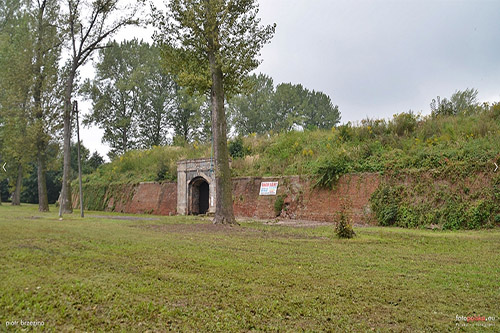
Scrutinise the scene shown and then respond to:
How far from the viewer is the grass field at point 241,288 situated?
375 cm

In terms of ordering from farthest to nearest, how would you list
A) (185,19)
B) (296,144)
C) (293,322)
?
(296,144)
(185,19)
(293,322)

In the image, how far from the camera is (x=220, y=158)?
15492mm

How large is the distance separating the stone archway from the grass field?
15.5 m

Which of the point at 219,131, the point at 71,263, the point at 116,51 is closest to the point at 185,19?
the point at 219,131

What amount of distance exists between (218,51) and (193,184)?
11.0m

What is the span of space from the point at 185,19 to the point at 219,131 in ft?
15.7

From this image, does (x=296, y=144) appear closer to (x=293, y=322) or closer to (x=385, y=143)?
(x=385, y=143)

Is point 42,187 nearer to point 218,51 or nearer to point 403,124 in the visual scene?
point 218,51

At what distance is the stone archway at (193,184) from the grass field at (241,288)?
1552cm

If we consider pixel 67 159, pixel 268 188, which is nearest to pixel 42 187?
pixel 67 159

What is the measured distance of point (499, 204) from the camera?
1247 cm

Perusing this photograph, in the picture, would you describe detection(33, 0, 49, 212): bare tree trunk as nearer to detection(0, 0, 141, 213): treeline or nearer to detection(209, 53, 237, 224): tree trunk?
detection(0, 0, 141, 213): treeline
